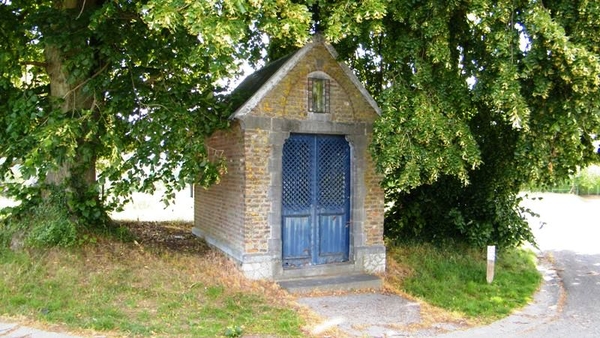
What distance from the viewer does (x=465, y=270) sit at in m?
10.5

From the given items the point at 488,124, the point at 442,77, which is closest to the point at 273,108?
the point at 442,77

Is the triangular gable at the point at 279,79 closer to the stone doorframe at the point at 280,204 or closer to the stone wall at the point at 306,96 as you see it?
the stone wall at the point at 306,96

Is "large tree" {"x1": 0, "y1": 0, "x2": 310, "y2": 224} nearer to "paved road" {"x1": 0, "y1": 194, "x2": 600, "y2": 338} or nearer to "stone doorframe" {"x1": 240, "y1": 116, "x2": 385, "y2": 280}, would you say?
"stone doorframe" {"x1": 240, "y1": 116, "x2": 385, "y2": 280}

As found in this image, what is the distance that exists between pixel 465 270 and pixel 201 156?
609 cm

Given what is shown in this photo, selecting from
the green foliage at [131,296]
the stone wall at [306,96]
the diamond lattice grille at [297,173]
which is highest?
the stone wall at [306,96]

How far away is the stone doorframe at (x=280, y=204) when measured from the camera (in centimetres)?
917

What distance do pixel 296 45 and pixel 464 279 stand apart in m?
6.05

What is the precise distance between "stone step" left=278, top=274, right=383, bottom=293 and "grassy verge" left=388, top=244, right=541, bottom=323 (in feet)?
1.87

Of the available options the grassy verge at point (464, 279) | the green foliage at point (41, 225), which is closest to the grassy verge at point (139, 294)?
the green foliage at point (41, 225)

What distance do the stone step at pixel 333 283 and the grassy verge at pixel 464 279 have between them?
0.57 m

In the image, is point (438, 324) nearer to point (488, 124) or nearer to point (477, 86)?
point (477, 86)

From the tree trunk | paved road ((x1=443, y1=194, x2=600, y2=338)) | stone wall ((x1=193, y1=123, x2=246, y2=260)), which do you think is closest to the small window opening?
stone wall ((x1=193, y1=123, x2=246, y2=260))

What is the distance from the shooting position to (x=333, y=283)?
920 centimetres

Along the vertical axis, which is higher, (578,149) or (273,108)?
(273,108)
